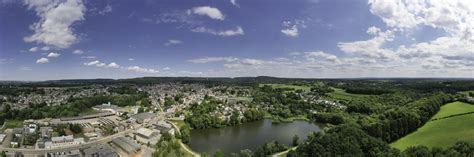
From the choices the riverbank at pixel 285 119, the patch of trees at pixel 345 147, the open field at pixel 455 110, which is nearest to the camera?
the patch of trees at pixel 345 147

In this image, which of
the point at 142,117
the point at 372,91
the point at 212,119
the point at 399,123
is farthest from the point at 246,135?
the point at 372,91

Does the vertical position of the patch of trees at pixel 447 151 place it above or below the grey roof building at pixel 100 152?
above

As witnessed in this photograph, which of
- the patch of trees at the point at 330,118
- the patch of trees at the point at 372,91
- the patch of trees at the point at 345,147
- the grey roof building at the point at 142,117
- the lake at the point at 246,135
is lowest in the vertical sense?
the lake at the point at 246,135

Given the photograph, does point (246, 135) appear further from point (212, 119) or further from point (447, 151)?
point (447, 151)

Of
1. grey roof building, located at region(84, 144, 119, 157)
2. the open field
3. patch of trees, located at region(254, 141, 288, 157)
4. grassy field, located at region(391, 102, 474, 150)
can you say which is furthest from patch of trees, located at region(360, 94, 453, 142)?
grey roof building, located at region(84, 144, 119, 157)

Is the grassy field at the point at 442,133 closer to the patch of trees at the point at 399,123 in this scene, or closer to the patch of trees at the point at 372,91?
the patch of trees at the point at 399,123

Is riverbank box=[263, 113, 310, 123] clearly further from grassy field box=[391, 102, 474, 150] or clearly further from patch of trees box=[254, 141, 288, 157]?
patch of trees box=[254, 141, 288, 157]

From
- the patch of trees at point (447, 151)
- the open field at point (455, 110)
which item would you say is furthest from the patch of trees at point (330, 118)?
the patch of trees at point (447, 151)

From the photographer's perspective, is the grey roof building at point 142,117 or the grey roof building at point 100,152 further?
the grey roof building at point 142,117
